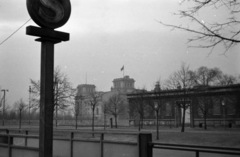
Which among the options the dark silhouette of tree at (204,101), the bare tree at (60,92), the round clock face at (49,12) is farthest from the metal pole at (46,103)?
the dark silhouette of tree at (204,101)

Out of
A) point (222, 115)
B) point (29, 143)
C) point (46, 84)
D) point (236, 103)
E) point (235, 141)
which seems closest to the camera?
point (46, 84)

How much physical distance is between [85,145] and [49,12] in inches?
213

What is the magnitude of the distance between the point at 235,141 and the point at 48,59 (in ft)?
67.9

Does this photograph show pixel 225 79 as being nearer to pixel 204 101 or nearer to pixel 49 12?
pixel 204 101

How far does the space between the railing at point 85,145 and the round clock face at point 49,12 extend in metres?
3.68

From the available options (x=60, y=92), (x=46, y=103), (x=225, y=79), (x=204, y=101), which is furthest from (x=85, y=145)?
(x=225, y=79)

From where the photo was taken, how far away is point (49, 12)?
20.1ft

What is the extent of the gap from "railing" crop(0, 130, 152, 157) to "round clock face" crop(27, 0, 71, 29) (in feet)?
12.1

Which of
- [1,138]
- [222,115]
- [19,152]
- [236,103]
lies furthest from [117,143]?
[222,115]

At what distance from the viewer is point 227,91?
150 ft

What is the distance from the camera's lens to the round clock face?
5.86 m

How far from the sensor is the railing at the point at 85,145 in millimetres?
8203

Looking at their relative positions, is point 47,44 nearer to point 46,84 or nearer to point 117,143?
point 46,84

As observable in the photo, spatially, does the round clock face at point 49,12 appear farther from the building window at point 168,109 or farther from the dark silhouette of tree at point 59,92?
the building window at point 168,109
